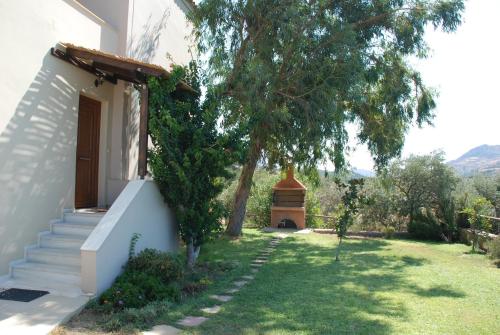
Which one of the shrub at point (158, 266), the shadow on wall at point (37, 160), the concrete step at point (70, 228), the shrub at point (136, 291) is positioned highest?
the shadow on wall at point (37, 160)

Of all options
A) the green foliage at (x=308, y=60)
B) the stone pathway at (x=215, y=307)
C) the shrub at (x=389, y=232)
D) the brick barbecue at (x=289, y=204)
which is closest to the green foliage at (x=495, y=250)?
the green foliage at (x=308, y=60)

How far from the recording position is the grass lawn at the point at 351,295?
5.29 m

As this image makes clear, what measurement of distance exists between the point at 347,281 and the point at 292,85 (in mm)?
5592

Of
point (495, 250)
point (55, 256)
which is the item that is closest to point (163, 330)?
point (55, 256)

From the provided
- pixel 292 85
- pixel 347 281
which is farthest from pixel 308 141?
pixel 347 281

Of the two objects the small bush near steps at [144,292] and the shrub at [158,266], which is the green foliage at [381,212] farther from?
the shrub at [158,266]

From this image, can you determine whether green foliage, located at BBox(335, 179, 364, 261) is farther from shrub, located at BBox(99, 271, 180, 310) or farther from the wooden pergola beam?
shrub, located at BBox(99, 271, 180, 310)

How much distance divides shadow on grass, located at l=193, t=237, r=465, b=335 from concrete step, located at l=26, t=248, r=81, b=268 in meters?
2.81

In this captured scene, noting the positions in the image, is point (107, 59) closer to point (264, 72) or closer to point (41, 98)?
point (41, 98)

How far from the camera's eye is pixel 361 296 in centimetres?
697

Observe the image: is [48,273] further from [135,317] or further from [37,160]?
[135,317]

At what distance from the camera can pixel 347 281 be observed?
8.21m

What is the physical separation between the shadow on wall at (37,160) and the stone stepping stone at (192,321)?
339cm

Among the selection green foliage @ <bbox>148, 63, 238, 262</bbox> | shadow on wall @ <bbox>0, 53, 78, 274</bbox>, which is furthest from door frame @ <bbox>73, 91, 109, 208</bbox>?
green foliage @ <bbox>148, 63, 238, 262</bbox>
